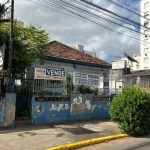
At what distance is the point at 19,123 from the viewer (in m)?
8.21

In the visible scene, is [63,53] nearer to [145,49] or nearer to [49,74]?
[49,74]

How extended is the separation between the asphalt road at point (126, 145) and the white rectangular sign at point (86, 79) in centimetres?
369

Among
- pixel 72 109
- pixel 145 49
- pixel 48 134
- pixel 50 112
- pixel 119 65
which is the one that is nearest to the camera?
pixel 48 134

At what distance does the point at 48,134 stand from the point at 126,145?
277 centimetres

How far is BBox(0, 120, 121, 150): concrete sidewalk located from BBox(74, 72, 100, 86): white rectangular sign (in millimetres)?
2113

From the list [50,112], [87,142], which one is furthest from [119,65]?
[87,142]

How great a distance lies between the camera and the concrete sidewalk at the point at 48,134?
6.12 metres

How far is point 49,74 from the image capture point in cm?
909

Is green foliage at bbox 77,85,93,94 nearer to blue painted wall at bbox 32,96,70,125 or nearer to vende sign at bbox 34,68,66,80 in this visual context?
blue painted wall at bbox 32,96,70,125

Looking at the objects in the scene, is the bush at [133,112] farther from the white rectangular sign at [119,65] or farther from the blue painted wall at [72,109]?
the white rectangular sign at [119,65]

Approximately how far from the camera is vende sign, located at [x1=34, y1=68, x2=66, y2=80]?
8.81 metres

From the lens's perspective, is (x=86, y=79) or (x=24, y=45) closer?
(x=86, y=79)

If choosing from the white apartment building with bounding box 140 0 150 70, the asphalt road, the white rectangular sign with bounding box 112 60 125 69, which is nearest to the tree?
the asphalt road

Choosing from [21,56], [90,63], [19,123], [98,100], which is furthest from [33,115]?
[90,63]
